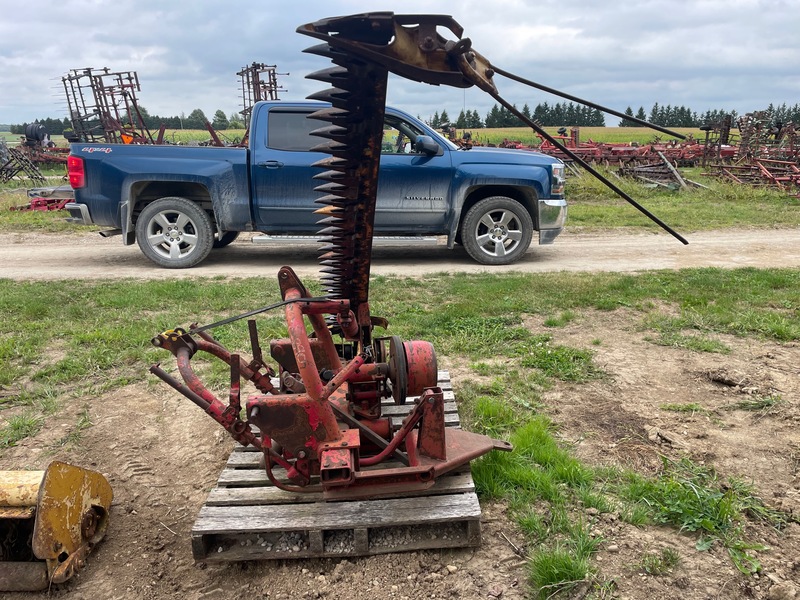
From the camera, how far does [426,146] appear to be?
305 inches

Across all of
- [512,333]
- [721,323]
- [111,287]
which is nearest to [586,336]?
[512,333]

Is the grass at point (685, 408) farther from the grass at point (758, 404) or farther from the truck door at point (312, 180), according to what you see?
the truck door at point (312, 180)

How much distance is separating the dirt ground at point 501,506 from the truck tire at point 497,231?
130 inches

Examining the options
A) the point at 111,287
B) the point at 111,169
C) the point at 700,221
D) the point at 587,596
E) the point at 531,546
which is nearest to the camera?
the point at 587,596

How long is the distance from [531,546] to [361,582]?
2.54 ft

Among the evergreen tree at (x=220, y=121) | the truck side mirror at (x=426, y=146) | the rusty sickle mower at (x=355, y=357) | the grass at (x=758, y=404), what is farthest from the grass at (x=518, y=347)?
the evergreen tree at (x=220, y=121)

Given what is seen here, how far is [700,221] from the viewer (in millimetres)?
11844

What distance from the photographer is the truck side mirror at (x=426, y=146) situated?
7738 mm

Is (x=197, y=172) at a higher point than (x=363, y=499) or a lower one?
higher

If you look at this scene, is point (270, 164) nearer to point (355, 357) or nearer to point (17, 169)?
point (355, 357)

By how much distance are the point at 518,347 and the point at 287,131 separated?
15.1ft

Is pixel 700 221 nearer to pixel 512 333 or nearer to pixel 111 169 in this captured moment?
pixel 512 333

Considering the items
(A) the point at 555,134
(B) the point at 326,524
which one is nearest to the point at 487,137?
(A) the point at 555,134

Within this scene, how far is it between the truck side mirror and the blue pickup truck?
0.6 inches
